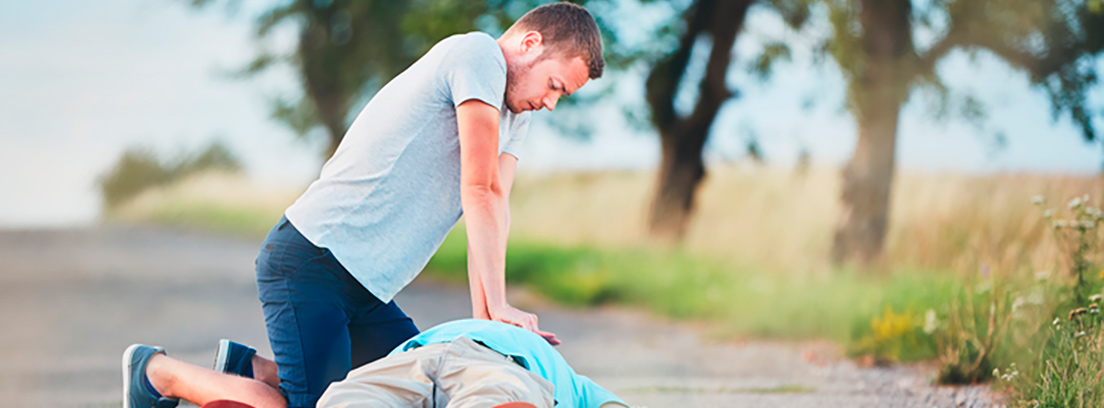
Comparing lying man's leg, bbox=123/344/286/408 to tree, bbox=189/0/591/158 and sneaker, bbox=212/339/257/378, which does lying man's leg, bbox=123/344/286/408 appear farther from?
tree, bbox=189/0/591/158

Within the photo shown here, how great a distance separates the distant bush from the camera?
17.9m

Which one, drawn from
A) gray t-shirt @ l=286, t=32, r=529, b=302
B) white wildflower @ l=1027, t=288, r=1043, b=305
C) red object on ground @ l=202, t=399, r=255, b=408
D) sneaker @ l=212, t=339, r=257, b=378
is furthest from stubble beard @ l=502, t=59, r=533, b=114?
white wildflower @ l=1027, t=288, r=1043, b=305

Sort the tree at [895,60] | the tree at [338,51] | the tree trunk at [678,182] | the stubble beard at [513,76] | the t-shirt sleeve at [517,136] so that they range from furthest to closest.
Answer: the tree at [338,51]
the tree trunk at [678,182]
the tree at [895,60]
the t-shirt sleeve at [517,136]
the stubble beard at [513,76]

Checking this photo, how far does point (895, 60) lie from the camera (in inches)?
301

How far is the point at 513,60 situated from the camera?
8.70ft

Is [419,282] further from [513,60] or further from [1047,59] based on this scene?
[513,60]

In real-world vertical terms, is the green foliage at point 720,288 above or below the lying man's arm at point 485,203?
below

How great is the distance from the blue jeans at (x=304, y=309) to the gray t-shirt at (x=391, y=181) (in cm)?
5

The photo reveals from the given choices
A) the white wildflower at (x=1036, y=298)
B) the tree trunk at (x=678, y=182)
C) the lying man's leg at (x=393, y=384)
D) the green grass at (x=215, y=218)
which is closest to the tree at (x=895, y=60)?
the tree trunk at (x=678, y=182)

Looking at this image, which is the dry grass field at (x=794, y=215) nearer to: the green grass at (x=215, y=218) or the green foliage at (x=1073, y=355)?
the green grass at (x=215, y=218)

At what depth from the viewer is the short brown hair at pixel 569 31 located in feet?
8.43

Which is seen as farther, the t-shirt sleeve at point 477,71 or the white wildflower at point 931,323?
the white wildflower at point 931,323

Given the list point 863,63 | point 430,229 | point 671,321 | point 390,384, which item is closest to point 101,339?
point 671,321

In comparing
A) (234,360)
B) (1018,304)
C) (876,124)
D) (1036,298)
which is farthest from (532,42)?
(876,124)
